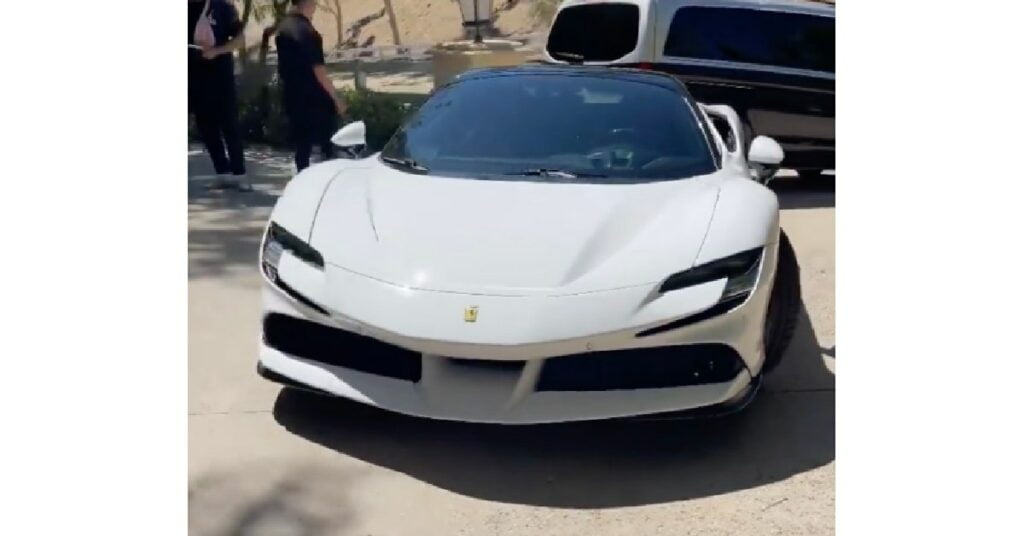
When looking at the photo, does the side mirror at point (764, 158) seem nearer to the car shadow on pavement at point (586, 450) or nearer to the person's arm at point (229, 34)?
the car shadow on pavement at point (586, 450)

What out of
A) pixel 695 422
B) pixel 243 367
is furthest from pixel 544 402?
pixel 243 367

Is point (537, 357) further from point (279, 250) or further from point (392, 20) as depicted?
point (392, 20)

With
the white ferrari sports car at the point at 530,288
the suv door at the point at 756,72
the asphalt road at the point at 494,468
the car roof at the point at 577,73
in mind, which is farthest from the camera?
the suv door at the point at 756,72

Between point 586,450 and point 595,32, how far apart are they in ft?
20.0

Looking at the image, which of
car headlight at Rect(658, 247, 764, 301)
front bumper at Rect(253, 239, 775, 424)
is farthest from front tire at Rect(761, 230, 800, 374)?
front bumper at Rect(253, 239, 775, 424)

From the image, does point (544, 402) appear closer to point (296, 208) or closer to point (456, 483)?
point (456, 483)

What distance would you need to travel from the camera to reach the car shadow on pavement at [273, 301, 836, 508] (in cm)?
332

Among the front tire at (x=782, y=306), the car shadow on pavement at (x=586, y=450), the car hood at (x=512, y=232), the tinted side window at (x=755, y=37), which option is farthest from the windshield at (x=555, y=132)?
the tinted side window at (x=755, y=37)

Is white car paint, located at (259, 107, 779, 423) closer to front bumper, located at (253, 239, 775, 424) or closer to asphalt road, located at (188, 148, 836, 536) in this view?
front bumper, located at (253, 239, 775, 424)

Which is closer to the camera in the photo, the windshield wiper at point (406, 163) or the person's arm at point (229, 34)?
the windshield wiper at point (406, 163)

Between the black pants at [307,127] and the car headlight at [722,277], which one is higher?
the black pants at [307,127]

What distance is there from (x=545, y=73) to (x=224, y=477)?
235cm

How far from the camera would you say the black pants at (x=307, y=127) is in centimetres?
746

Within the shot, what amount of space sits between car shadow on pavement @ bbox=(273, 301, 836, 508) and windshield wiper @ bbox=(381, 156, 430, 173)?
953 millimetres
